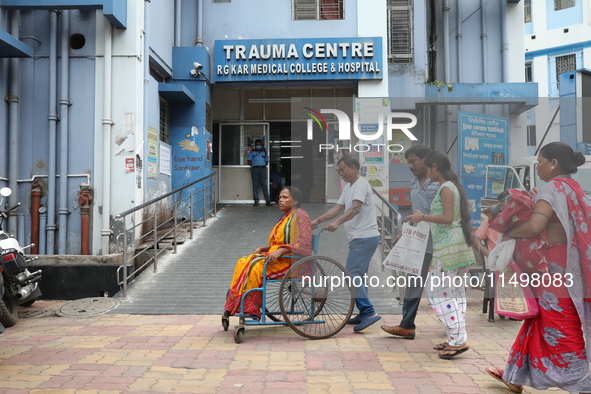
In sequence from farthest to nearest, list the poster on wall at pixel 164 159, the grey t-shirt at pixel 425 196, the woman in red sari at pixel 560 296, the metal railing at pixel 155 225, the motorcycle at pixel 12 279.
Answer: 1. the poster on wall at pixel 164 159
2. the metal railing at pixel 155 225
3. the motorcycle at pixel 12 279
4. the grey t-shirt at pixel 425 196
5. the woman in red sari at pixel 560 296

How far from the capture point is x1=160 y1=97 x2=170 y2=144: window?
1095 centimetres

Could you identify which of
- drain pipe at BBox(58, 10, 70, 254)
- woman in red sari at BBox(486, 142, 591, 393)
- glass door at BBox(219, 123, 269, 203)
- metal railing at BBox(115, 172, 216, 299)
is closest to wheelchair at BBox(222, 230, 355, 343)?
woman in red sari at BBox(486, 142, 591, 393)

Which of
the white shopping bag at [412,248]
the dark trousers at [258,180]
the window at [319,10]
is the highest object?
the window at [319,10]

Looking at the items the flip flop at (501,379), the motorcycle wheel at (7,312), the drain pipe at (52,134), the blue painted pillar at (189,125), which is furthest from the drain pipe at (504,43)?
the motorcycle wheel at (7,312)

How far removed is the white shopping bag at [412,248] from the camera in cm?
461

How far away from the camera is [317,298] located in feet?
16.4

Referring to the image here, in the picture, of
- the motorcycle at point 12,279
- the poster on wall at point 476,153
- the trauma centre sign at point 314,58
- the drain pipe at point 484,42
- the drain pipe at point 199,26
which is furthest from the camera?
the drain pipe at point 484,42

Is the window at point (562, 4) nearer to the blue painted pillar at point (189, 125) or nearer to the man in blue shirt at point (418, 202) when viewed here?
the blue painted pillar at point (189, 125)

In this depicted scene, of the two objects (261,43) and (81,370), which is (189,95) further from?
(81,370)

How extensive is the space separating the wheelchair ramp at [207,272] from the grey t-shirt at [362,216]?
4.62ft

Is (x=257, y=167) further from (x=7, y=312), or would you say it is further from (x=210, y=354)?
(x=210, y=354)

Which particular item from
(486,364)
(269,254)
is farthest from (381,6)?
(486,364)

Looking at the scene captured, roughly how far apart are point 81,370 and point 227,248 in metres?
4.92

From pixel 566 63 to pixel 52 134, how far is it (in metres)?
A: 21.6
